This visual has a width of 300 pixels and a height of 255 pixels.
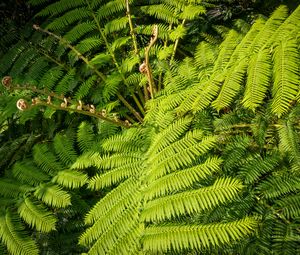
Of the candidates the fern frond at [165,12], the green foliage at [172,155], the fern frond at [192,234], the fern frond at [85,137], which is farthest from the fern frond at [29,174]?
the fern frond at [165,12]

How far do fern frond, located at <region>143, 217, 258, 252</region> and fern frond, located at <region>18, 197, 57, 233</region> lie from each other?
60cm

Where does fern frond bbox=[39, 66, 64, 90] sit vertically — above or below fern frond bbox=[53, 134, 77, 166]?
above

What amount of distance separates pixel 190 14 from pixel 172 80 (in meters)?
0.61

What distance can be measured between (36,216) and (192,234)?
934mm

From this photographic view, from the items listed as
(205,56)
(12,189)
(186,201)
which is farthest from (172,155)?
(12,189)

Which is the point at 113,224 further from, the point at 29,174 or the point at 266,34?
the point at 266,34

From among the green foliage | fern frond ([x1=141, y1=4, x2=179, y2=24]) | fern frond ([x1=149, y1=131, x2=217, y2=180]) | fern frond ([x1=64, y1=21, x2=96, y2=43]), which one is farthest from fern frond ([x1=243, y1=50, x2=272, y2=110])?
fern frond ([x1=64, y1=21, x2=96, y2=43])

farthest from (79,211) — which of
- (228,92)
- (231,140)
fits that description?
(228,92)

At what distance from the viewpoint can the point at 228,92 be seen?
174cm

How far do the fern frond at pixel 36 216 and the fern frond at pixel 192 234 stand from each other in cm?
60

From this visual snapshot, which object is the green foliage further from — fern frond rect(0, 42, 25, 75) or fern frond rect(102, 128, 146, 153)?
fern frond rect(0, 42, 25, 75)

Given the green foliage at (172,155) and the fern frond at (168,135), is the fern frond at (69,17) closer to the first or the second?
the green foliage at (172,155)

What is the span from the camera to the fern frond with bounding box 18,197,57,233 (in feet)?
6.07

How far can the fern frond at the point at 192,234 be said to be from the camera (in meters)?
1.37
